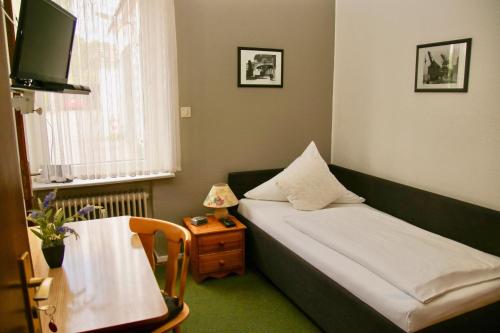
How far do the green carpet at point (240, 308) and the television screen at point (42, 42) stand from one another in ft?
5.87

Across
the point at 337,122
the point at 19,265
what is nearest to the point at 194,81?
the point at 337,122

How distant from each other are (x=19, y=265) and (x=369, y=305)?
5.45 feet

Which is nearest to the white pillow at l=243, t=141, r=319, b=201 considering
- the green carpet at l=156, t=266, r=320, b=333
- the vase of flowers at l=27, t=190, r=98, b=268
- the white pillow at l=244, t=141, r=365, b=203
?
the white pillow at l=244, t=141, r=365, b=203

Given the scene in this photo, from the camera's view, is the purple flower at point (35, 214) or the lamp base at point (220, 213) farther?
the lamp base at point (220, 213)

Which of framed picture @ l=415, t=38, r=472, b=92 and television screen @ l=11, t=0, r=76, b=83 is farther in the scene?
framed picture @ l=415, t=38, r=472, b=92

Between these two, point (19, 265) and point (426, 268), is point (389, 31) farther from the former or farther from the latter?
point (19, 265)

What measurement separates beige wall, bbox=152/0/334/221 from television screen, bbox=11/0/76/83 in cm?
130

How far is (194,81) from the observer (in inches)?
135

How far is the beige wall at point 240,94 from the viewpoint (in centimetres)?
342

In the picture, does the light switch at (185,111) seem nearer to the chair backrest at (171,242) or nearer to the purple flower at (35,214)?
the chair backrest at (171,242)

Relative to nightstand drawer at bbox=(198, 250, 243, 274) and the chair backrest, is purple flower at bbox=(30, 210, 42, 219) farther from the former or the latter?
nightstand drawer at bbox=(198, 250, 243, 274)

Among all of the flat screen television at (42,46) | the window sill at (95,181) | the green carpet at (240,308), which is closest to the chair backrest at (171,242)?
the green carpet at (240,308)

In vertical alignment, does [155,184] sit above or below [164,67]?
below

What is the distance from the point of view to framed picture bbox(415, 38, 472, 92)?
2643mm
